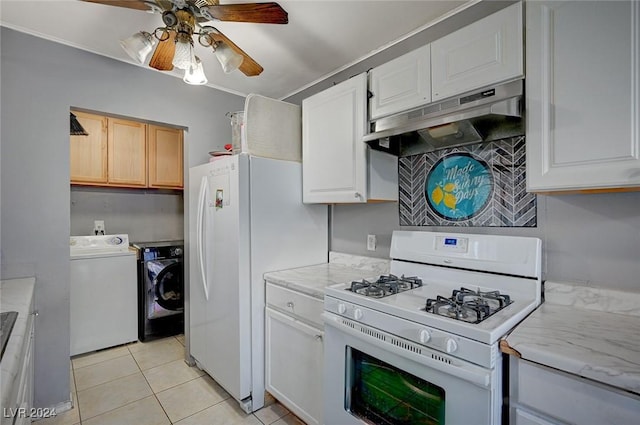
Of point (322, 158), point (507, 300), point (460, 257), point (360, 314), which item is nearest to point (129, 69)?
point (322, 158)

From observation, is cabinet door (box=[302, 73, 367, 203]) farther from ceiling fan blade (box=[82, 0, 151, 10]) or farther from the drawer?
ceiling fan blade (box=[82, 0, 151, 10])

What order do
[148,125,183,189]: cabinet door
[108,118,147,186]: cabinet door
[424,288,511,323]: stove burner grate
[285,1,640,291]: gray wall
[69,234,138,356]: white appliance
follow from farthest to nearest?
[148,125,183,189]: cabinet door → [108,118,147,186]: cabinet door → [69,234,138,356]: white appliance → [285,1,640,291]: gray wall → [424,288,511,323]: stove burner grate

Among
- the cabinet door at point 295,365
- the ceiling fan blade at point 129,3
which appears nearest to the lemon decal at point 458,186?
Result: the cabinet door at point 295,365

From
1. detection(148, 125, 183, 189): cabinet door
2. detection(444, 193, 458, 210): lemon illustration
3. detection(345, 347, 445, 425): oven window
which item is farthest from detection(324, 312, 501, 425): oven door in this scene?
detection(148, 125, 183, 189): cabinet door

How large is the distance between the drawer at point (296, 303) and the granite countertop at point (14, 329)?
3.81 feet

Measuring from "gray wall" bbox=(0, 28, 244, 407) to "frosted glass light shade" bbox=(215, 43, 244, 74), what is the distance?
44.5 inches

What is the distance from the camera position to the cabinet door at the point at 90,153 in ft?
10.0

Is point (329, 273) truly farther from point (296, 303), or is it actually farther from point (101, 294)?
point (101, 294)

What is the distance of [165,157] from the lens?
3.58 metres

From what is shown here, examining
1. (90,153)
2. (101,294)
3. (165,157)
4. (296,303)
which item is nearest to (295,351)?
(296,303)

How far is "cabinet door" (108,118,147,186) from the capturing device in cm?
325

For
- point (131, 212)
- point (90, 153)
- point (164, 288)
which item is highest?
point (90, 153)

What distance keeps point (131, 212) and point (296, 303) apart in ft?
9.46

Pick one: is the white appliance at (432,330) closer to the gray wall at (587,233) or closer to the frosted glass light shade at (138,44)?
the gray wall at (587,233)
